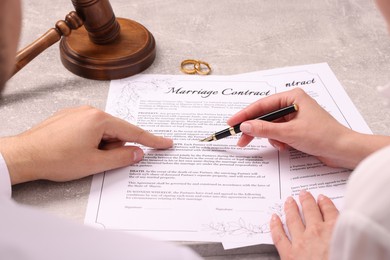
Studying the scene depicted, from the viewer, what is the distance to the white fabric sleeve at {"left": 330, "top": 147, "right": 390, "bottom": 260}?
1.65 feet

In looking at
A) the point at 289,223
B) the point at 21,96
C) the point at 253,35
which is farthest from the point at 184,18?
the point at 289,223

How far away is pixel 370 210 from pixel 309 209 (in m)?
0.39

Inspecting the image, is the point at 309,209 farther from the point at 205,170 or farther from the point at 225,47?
the point at 225,47

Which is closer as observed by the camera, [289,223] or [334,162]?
[289,223]

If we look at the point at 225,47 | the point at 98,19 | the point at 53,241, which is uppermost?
the point at 53,241

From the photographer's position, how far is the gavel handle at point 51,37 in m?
1.16

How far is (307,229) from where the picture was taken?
86 cm

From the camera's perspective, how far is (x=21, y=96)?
3.76ft

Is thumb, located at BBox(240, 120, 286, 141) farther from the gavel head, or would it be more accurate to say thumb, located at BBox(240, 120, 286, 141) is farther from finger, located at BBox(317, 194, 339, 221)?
the gavel head

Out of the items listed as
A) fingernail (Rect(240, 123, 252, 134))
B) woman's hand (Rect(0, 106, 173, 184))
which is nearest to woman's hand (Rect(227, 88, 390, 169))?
fingernail (Rect(240, 123, 252, 134))

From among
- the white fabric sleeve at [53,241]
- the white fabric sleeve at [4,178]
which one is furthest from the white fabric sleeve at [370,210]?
the white fabric sleeve at [4,178]

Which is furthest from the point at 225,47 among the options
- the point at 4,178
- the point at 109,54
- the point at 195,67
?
the point at 4,178

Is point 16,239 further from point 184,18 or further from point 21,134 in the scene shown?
point 184,18

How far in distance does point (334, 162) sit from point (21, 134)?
54 centimetres
